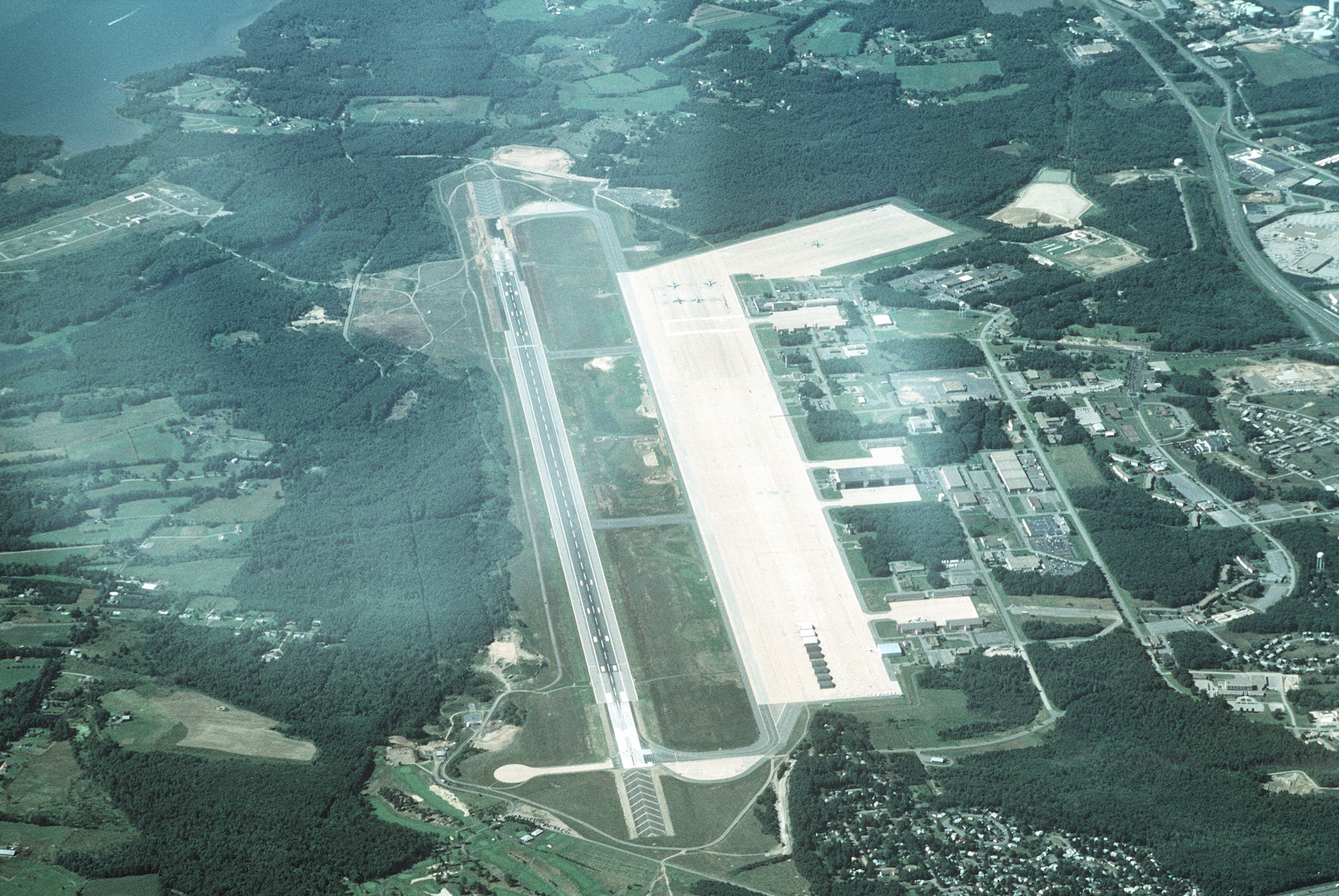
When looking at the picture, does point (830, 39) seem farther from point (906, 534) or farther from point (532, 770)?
point (532, 770)

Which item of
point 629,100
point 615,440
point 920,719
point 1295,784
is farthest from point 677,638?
point 629,100

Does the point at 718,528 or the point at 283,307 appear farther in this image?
the point at 283,307

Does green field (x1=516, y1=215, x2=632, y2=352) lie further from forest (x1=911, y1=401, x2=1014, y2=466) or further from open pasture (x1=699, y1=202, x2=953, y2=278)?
forest (x1=911, y1=401, x2=1014, y2=466)

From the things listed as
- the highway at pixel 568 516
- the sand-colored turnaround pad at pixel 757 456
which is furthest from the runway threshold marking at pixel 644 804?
the sand-colored turnaround pad at pixel 757 456

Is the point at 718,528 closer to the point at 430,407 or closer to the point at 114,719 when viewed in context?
the point at 430,407

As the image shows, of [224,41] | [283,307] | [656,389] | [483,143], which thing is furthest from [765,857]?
[224,41]

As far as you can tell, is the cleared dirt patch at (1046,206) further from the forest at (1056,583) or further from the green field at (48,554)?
the green field at (48,554)

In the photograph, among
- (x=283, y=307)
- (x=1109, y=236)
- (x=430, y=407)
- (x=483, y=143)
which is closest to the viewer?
(x=430, y=407)

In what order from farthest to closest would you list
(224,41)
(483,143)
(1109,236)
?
(224,41) → (483,143) → (1109,236)
